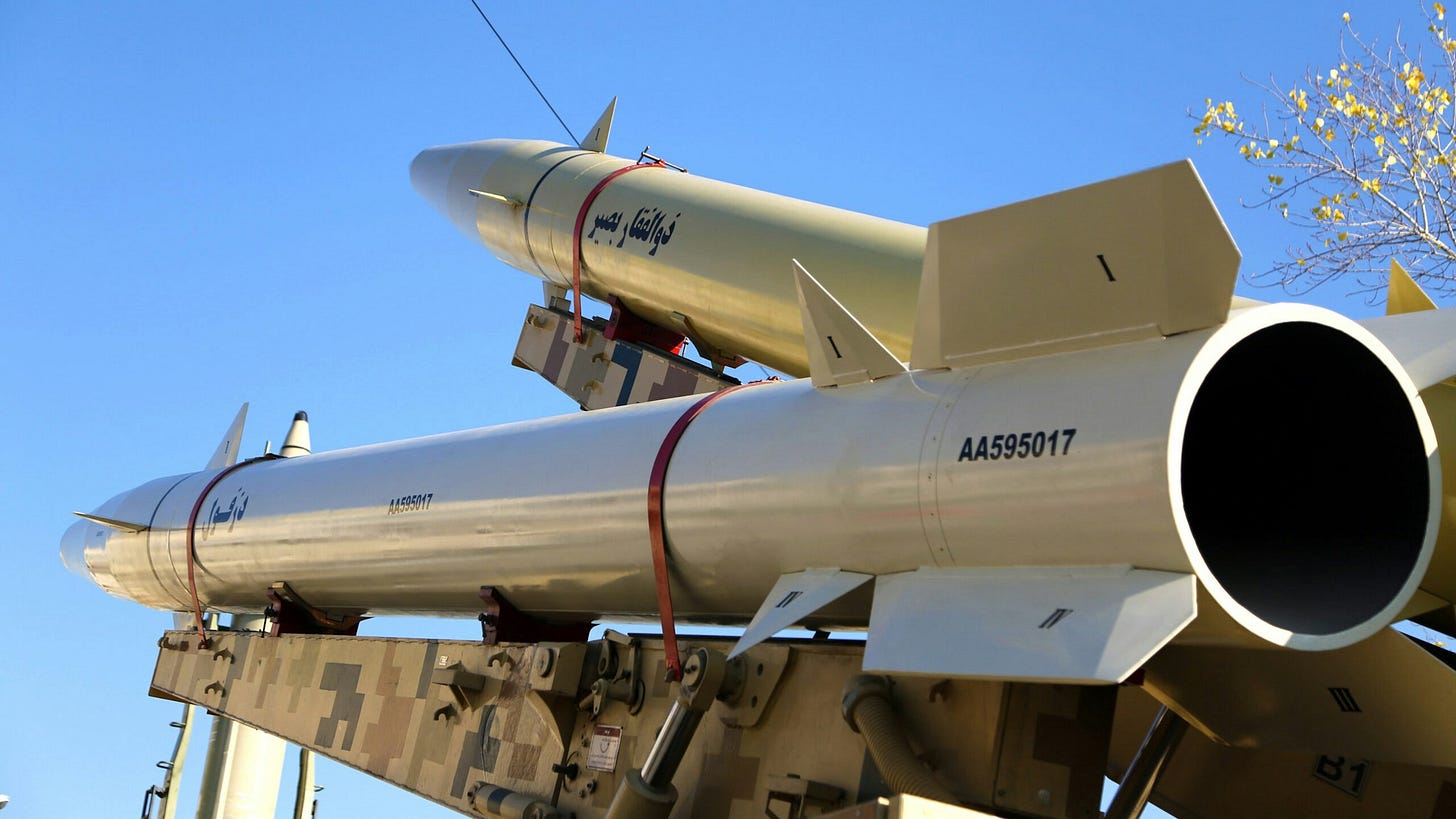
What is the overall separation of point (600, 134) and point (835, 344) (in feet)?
17.8

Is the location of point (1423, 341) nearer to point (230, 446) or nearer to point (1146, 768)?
point (1146, 768)

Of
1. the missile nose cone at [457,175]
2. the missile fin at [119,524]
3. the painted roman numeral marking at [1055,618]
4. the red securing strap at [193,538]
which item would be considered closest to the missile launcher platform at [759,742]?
A: the painted roman numeral marking at [1055,618]

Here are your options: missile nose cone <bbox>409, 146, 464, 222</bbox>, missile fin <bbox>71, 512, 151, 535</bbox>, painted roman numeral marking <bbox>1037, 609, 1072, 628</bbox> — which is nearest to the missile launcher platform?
painted roman numeral marking <bbox>1037, 609, 1072, 628</bbox>

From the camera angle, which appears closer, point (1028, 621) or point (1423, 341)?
point (1028, 621)

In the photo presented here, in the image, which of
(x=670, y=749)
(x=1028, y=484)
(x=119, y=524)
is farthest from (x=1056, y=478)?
(x=119, y=524)

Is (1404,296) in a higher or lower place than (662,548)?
higher

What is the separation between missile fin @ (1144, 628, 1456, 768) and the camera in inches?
131

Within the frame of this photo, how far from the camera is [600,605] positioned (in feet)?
15.8

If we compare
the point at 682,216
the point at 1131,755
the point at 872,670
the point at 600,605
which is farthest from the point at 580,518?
the point at 682,216

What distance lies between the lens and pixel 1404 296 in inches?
160

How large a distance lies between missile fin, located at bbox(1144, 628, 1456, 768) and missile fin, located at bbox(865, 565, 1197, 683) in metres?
0.69

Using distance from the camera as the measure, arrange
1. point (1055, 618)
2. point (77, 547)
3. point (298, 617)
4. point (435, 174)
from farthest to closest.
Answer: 1. point (435, 174)
2. point (77, 547)
3. point (298, 617)
4. point (1055, 618)

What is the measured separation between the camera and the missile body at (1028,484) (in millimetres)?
3059

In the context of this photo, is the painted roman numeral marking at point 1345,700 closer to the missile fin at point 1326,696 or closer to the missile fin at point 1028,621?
the missile fin at point 1326,696
